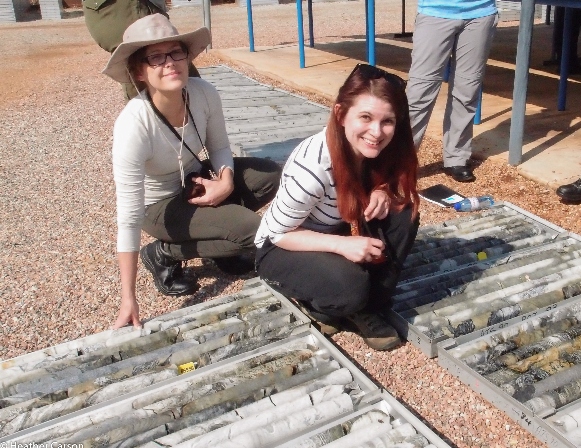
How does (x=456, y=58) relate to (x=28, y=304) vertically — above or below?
above

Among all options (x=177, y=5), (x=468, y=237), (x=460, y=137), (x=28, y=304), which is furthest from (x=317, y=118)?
(x=177, y=5)

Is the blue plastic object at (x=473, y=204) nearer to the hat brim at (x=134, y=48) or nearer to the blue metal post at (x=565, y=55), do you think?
the hat brim at (x=134, y=48)

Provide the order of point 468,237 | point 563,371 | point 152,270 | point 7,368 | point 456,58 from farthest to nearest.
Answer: point 456,58 < point 468,237 < point 152,270 < point 7,368 < point 563,371

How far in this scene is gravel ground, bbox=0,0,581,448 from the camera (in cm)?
231

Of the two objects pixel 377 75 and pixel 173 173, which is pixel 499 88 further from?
pixel 377 75

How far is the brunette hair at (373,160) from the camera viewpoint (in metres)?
2.19

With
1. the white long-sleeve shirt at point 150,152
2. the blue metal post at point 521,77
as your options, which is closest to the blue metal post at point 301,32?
the blue metal post at point 521,77

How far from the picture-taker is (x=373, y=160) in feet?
7.93

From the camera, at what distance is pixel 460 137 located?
13.8ft

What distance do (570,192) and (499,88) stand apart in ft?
10.8

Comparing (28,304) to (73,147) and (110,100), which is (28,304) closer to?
(73,147)

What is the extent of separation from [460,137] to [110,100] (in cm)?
484

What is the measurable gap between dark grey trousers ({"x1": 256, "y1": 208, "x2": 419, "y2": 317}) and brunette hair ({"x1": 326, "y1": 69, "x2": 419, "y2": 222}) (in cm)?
12

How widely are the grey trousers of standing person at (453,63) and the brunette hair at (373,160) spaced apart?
173 cm
